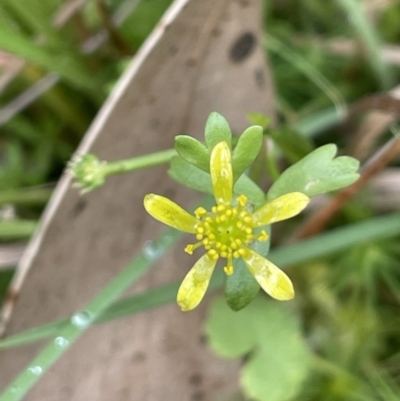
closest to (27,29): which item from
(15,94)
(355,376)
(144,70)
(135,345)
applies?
(15,94)

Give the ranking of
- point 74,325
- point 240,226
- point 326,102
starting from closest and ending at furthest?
1. point 240,226
2. point 74,325
3. point 326,102

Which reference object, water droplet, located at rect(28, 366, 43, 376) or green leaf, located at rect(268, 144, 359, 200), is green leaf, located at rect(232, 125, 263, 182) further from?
water droplet, located at rect(28, 366, 43, 376)

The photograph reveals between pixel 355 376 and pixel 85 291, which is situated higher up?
pixel 85 291

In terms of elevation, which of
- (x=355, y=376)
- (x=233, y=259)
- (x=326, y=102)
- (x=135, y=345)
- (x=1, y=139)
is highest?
(x=1, y=139)

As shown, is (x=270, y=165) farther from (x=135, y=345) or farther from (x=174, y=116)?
(x=135, y=345)

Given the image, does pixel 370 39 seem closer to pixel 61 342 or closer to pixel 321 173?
pixel 321 173

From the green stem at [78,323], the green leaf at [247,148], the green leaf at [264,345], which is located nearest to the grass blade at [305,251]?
the green stem at [78,323]

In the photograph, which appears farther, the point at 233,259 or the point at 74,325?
the point at 74,325
